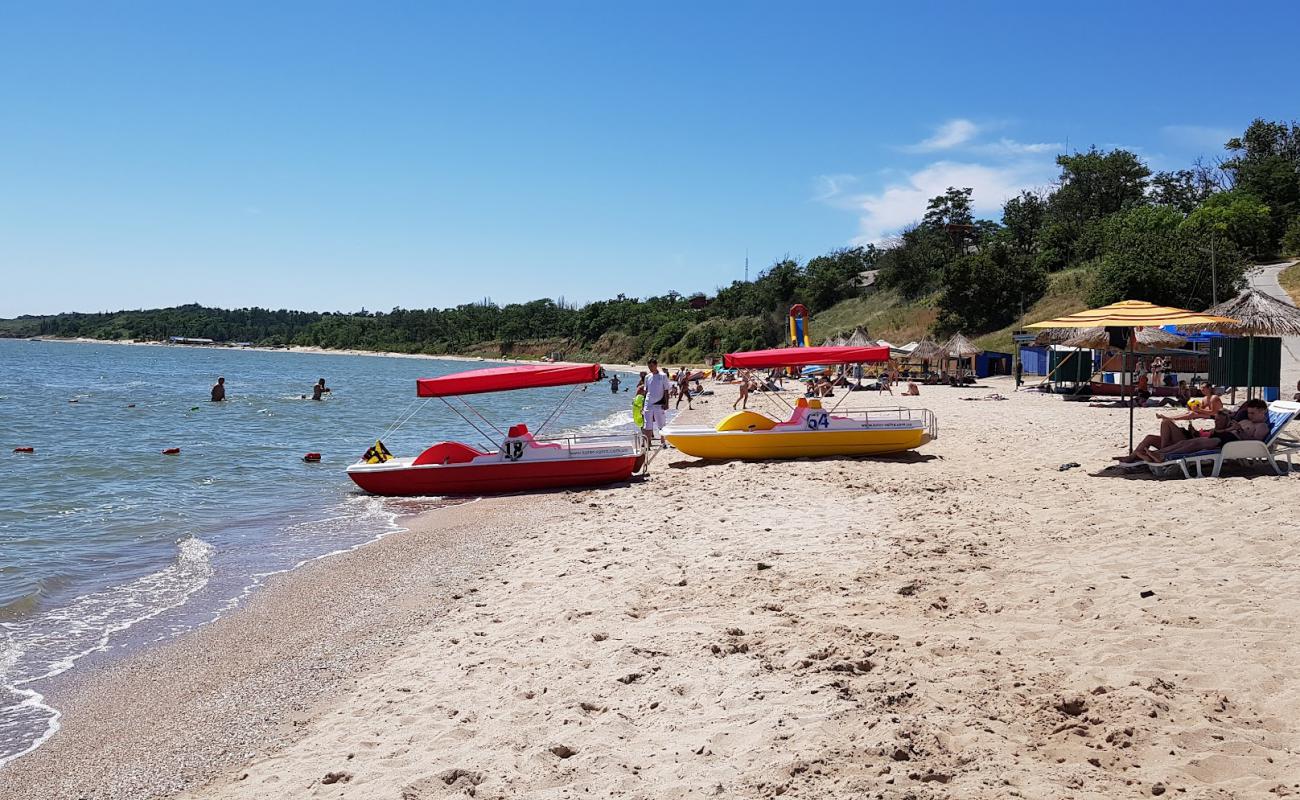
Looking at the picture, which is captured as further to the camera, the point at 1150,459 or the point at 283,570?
the point at 1150,459

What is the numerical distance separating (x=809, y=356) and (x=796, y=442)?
147 cm

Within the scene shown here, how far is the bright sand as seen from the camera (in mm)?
4129

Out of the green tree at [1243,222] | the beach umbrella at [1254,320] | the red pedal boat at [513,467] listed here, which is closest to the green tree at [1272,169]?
the green tree at [1243,222]

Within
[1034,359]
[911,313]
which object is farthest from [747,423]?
[911,313]

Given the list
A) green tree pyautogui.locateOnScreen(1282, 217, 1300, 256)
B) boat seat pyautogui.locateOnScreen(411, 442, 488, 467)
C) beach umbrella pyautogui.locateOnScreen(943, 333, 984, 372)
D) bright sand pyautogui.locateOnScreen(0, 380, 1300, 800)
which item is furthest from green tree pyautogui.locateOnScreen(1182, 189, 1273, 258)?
bright sand pyautogui.locateOnScreen(0, 380, 1300, 800)

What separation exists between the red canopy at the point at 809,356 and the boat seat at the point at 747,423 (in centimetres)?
90

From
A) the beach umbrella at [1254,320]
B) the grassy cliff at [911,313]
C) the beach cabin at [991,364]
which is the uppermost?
the grassy cliff at [911,313]

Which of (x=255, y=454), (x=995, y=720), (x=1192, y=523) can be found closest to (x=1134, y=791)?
(x=995, y=720)

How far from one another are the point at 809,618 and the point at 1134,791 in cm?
268

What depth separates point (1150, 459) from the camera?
1148 centimetres

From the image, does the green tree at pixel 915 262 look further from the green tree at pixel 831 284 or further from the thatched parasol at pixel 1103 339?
the thatched parasol at pixel 1103 339

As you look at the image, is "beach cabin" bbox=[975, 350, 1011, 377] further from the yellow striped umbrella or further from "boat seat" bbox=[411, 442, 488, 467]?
"boat seat" bbox=[411, 442, 488, 467]

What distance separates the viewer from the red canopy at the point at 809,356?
48.5 ft

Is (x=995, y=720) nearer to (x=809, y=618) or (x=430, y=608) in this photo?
(x=809, y=618)
